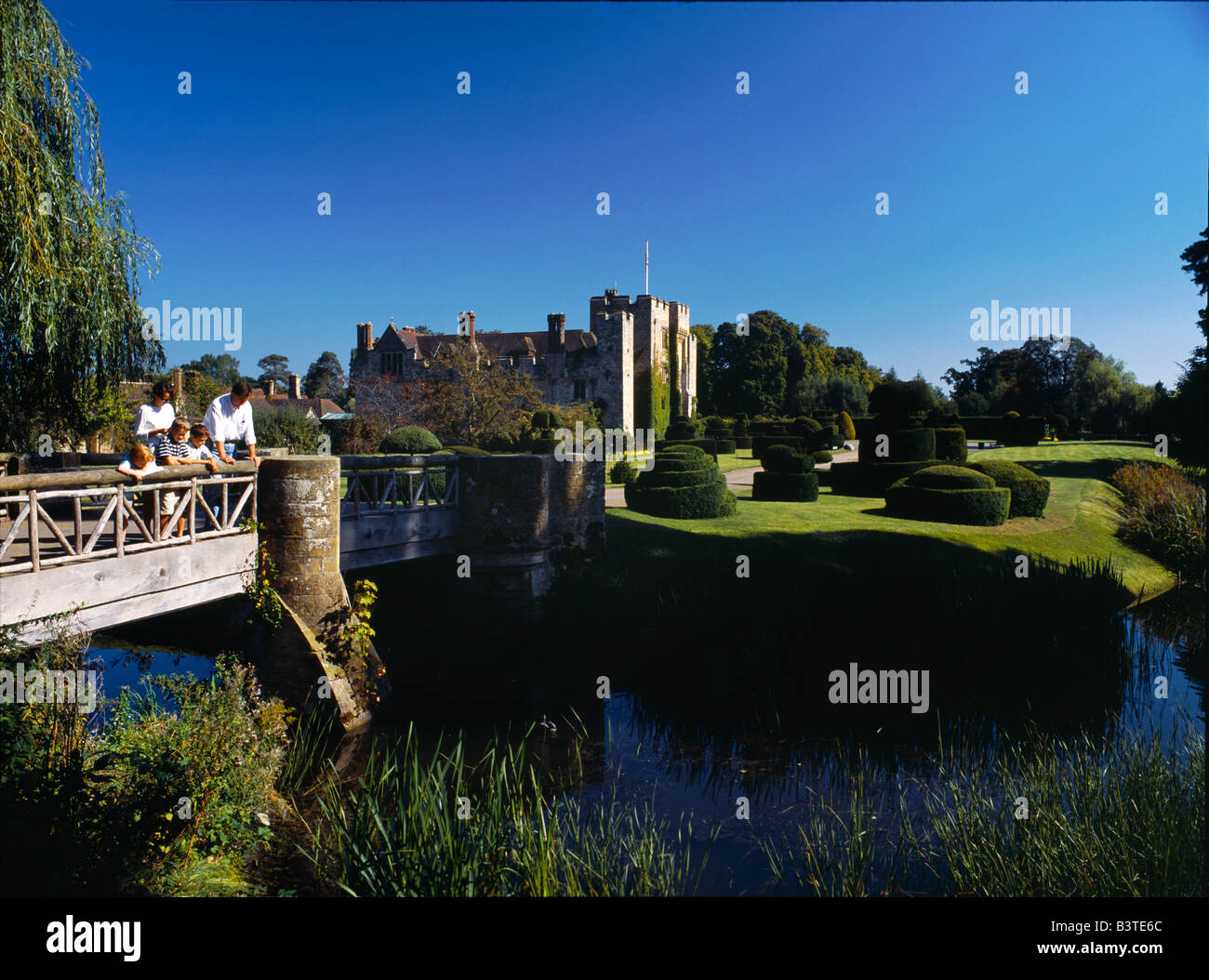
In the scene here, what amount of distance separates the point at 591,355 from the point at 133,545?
4494cm

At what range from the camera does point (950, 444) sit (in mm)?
28344

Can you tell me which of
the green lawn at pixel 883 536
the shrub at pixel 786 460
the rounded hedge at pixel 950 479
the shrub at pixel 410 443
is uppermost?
the shrub at pixel 410 443

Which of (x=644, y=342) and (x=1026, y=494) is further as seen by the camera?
(x=644, y=342)

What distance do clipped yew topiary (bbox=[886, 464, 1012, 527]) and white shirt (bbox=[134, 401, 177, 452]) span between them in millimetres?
18270

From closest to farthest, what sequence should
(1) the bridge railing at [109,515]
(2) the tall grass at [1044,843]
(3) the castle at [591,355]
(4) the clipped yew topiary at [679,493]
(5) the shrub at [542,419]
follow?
(2) the tall grass at [1044,843] < (1) the bridge railing at [109,515] < (4) the clipped yew topiary at [679,493] < (5) the shrub at [542,419] < (3) the castle at [591,355]

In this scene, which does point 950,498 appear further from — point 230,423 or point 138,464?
point 138,464

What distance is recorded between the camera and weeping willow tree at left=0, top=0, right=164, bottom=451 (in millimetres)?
9695

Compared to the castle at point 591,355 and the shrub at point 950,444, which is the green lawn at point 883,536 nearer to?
the shrub at point 950,444

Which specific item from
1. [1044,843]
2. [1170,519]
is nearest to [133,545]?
[1044,843]

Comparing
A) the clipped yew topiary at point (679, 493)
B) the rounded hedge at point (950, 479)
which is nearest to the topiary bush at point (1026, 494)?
the rounded hedge at point (950, 479)

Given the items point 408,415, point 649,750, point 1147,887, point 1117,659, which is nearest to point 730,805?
point 649,750

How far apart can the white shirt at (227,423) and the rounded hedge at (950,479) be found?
1788 centimetres

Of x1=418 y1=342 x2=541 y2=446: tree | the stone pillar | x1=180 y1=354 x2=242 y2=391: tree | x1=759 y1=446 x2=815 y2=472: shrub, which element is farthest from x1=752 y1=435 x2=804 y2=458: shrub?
x1=180 y1=354 x2=242 y2=391: tree

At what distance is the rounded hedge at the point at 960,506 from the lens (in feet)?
68.5
